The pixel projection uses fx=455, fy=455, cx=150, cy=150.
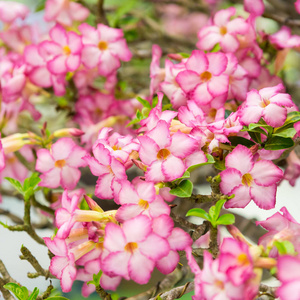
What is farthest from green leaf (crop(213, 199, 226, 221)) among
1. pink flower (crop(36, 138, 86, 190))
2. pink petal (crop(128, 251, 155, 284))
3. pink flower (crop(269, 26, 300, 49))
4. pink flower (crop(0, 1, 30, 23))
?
pink flower (crop(0, 1, 30, 23))

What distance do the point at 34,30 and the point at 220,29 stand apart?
1.76 feet

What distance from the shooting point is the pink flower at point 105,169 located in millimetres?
583

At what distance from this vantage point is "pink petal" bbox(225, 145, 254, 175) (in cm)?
57

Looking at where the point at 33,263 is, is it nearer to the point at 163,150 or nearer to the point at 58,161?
the point at 58,161

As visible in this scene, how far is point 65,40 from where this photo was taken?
887mm

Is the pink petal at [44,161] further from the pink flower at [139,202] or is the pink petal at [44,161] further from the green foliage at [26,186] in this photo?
the pink flower at [139,202]

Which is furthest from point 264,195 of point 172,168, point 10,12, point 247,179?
point 10,12

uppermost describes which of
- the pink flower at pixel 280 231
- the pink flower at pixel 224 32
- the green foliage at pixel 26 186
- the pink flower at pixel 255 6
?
the pink flower at pixel 255 6

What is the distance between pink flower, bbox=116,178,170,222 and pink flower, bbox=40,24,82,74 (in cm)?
38

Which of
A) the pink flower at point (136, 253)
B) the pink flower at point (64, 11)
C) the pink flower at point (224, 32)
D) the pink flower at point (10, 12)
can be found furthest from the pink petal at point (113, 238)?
the pink flower at point (10, 12)

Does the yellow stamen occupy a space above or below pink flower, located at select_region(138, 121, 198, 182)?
below

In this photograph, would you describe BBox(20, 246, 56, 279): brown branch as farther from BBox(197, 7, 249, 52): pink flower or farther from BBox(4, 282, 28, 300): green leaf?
BBox(197, 7, 249, 52): pink flower

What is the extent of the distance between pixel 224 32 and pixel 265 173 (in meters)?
0.34

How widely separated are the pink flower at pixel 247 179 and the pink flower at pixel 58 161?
290mm
